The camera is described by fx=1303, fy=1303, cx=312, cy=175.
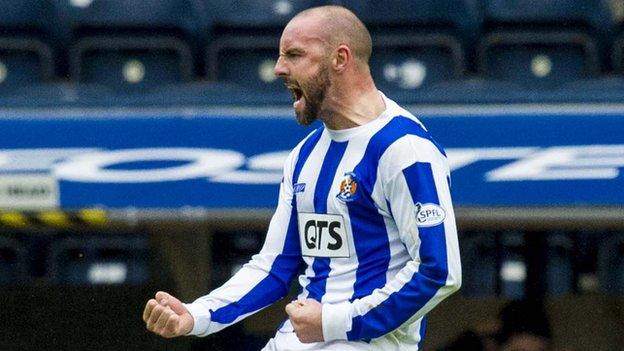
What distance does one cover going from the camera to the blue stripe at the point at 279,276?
283cm

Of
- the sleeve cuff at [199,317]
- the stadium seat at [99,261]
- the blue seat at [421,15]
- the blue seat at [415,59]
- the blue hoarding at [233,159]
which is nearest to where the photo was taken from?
the sleeve cuff at [199,317]

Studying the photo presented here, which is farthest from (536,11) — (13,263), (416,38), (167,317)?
(167,317)

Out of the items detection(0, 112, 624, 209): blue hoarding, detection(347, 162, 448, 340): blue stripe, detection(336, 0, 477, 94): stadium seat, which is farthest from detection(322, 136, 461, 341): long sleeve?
detection(336, 0, 477, 94): stadium seat

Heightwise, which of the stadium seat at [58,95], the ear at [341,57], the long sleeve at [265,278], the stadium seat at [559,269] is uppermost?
the ear at [341,57]

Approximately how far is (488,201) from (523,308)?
42 centimetres

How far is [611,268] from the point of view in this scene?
4.59 metres

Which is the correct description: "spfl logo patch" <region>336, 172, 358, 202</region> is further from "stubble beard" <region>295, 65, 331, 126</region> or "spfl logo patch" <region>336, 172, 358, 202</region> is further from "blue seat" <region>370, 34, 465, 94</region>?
"blue seat" <region>370, 34, 465, 94</region>

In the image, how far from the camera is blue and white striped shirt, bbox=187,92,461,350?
2537mm

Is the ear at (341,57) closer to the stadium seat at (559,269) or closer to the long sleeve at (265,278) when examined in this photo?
the long sleeve at (265,278)

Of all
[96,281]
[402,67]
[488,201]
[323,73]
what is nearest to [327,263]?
[323,73]

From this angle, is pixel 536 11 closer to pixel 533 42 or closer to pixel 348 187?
pixel 533 42

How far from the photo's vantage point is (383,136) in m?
2.63

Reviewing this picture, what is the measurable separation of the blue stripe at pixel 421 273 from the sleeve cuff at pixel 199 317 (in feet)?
1.29

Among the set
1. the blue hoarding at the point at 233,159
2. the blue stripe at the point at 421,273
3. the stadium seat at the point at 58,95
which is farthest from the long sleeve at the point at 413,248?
the stadium seat at the point at 58,95
